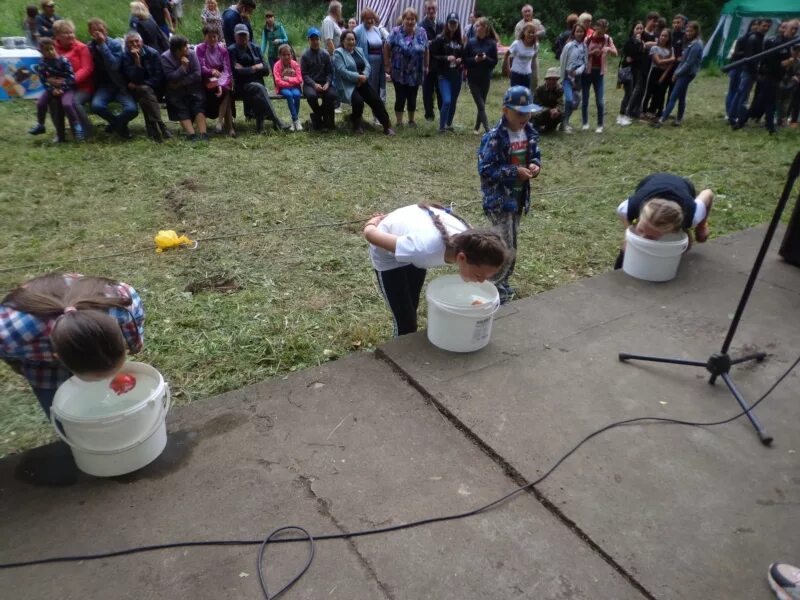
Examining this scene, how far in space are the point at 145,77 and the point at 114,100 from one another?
1.83ft

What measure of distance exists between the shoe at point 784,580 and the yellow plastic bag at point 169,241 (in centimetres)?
451

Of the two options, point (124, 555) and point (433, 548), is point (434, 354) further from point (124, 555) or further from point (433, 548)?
point (124, 555)

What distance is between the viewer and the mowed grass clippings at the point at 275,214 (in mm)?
3588

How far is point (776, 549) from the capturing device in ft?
6.55

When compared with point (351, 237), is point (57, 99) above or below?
above

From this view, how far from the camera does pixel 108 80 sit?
309 inches

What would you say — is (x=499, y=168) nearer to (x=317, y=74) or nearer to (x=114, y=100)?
(x=317, y=74)

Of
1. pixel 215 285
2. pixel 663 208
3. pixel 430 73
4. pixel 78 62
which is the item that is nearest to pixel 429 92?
pixel 430 73

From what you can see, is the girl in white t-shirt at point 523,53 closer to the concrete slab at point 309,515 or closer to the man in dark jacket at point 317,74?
the man in dark jacket at point 317,74

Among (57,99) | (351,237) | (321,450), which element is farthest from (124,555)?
(57,99)

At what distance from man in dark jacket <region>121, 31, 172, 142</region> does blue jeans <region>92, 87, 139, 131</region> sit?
13cm

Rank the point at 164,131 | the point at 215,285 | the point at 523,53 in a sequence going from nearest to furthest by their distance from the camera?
the point at 215,285 → the point at 164,131 → the point at 523,53

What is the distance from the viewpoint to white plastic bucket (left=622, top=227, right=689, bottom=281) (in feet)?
12.5

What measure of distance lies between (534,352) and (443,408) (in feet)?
2.46
